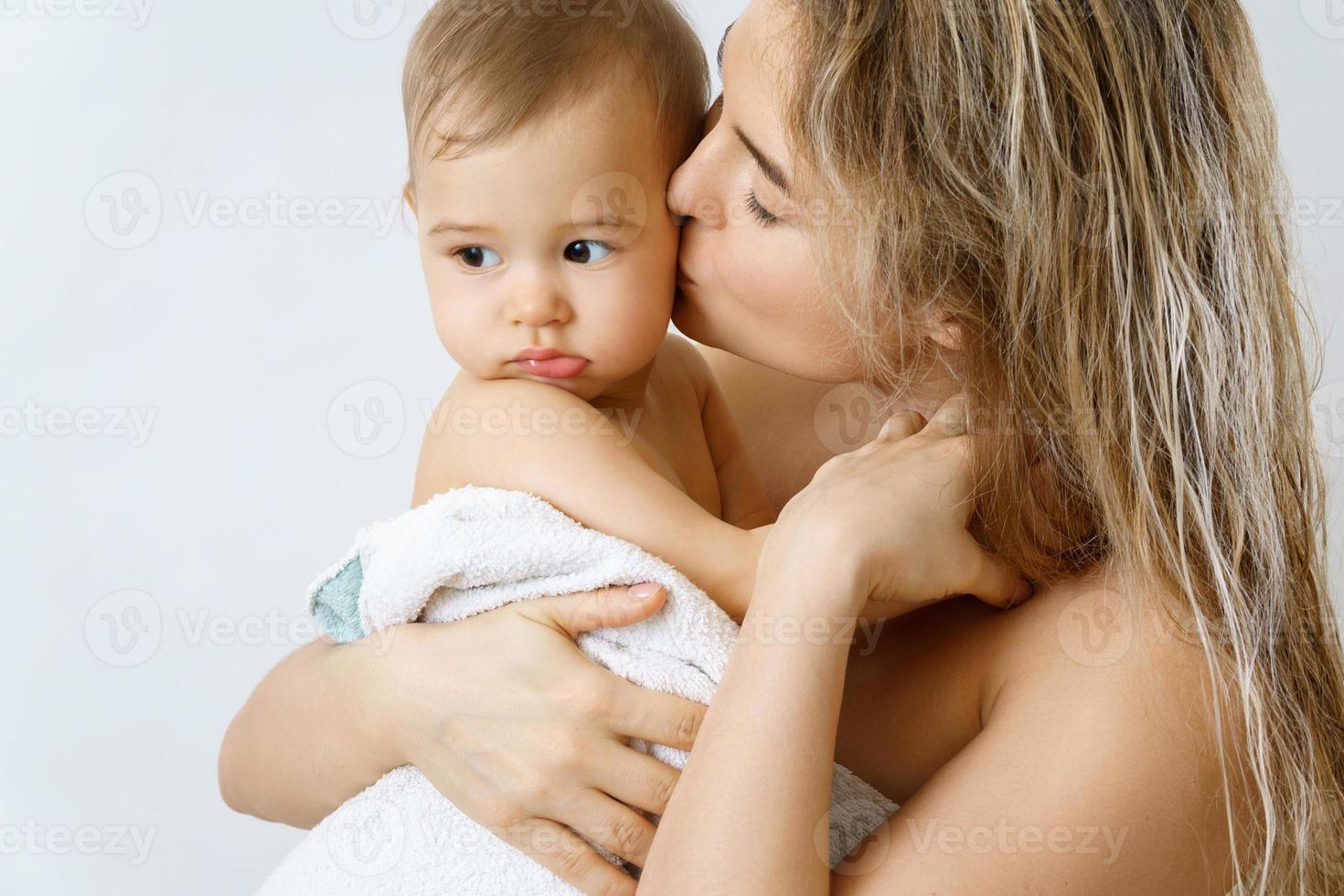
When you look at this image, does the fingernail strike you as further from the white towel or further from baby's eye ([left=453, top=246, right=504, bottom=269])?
baby's eye ([left=453, top=246, right=504, bottom=269])

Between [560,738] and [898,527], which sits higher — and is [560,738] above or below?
below

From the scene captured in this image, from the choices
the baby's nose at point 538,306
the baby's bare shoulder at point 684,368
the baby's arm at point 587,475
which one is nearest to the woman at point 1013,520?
the baby's arm at point 587,475

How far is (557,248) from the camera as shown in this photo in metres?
1.51

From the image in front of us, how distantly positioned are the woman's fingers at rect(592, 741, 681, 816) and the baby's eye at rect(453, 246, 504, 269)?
599mm

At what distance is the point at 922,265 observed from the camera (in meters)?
1.39

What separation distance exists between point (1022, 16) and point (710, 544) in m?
0.66

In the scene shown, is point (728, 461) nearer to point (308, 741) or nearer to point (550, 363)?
point (550, 363)

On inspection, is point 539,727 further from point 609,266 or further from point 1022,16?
point 1022,16

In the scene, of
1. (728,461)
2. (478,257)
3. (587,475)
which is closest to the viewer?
(587,475)

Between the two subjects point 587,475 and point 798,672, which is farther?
point 587,475

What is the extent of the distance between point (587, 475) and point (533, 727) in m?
0.29

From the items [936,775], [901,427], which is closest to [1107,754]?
[936,775]

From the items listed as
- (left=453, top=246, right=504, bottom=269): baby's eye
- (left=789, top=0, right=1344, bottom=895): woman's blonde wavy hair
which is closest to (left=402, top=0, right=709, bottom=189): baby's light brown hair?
(left=453, top=246, right=504, bottom=269): baby's eye

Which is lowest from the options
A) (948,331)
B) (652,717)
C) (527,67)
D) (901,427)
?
(652,717)
